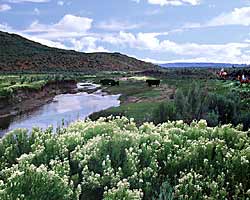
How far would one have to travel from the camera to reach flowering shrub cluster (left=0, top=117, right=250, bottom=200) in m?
5.75

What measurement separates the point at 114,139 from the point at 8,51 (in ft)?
513

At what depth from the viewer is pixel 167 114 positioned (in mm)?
17453

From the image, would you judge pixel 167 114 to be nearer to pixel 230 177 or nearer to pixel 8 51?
pixel 230 177

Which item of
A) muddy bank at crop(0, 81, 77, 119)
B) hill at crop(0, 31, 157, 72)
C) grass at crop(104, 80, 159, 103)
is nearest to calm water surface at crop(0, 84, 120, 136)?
muddy bank at crop(0, 81, 77, 119)

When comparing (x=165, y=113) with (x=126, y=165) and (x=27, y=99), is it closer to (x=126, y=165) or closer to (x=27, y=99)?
(x=126, y=165)

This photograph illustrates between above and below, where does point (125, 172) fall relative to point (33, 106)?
above

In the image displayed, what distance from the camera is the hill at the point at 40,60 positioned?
460 feet

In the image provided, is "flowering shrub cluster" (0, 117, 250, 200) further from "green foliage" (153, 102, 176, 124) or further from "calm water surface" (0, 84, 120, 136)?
"calm water surface" (0, 84, 120, 136)

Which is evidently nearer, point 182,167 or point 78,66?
point 182,167

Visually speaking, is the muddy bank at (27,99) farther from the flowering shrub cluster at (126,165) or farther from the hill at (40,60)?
the hill at (40,60)

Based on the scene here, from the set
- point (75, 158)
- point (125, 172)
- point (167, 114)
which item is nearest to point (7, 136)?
point (75, 158)

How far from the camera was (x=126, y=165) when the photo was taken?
6.85 metres

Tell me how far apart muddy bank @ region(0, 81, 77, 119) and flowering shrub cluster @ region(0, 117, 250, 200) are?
34496 millimetres

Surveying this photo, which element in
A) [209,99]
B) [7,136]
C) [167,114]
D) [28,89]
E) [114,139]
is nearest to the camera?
[114,139]
